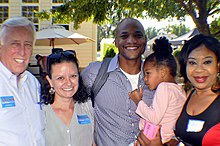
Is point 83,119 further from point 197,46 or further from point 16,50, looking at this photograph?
point 197,46

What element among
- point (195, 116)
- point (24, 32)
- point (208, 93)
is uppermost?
point (24, 32)

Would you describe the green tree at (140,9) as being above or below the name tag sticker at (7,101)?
above

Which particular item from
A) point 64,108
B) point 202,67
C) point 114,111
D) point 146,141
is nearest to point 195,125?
point 202,67

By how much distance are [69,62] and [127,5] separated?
5.59 meters

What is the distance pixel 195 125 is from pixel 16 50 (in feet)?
5.80

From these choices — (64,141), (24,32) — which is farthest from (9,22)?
(64,141)

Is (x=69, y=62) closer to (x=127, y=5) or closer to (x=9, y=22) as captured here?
(x=9, y=22)

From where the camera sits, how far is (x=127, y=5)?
8.36m

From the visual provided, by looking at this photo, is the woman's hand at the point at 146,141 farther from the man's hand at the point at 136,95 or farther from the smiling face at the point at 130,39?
the smiling face at the point at 130,39

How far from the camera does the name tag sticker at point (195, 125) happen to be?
101 inches

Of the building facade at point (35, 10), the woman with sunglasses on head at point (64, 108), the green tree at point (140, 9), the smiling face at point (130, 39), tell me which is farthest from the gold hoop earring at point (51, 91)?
the building facade at point (35, 10)

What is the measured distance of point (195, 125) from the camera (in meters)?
2.62

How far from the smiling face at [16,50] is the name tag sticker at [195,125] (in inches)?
63.7

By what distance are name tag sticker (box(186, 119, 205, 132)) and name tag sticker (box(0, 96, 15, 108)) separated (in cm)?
154
